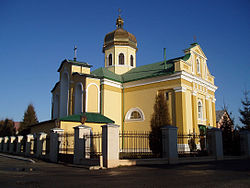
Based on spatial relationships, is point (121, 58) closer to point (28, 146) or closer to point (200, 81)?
point (200, 81)

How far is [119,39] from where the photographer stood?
1061 inches

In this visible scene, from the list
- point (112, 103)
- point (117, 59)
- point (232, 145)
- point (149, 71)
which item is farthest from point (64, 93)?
point (232, 145)

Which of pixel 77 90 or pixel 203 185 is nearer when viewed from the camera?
pixel 203 185

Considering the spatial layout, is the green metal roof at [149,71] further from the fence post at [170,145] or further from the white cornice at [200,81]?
the fence post at [170,145]

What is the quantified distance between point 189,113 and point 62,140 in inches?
395

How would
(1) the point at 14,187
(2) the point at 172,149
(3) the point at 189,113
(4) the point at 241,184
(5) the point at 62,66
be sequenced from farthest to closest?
(5) the point at 62,66 → (3) the point at 189,113 → (2) the point at 172,149 → (4) the point at 241,184 → (1) the point at 14,187

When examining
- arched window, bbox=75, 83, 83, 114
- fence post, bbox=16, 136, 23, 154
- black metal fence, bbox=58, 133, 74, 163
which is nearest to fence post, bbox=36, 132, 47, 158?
black metal fence, bbox=58, 133, 74, 163

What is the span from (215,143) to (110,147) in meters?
6.75

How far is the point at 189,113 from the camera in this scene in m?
19.5

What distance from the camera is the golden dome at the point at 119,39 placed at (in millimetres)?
26891

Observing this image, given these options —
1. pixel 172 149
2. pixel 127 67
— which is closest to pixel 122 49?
pixel 127 67

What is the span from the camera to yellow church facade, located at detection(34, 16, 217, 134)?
758 inches

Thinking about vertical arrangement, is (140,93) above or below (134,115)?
above

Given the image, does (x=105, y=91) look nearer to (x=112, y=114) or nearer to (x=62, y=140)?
(x=112, y=114)
